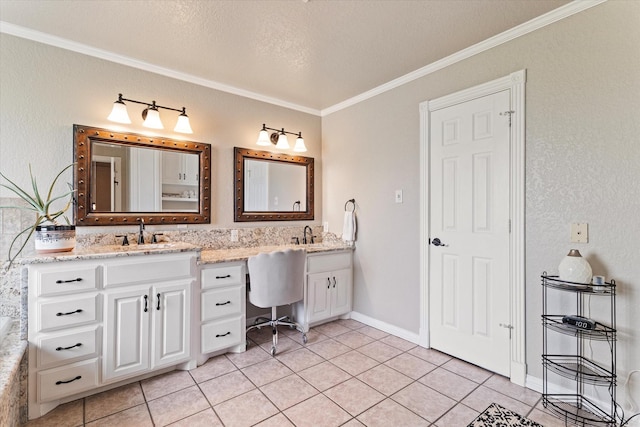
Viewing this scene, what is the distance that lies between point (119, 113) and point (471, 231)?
289 centimetres

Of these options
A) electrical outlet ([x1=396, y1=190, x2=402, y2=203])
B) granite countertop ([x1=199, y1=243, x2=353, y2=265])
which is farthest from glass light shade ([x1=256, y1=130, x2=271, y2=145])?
electrical outlet ([x1=396, y1=190, x2=402, y2=203])

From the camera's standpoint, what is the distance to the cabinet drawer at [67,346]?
1813 mm

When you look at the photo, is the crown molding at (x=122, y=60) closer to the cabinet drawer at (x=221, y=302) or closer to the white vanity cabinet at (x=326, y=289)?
the white vanity cabinet at (x=326, y=289)

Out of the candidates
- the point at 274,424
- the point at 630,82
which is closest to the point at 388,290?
the point at 274,424

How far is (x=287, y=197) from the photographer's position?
11.8 ft

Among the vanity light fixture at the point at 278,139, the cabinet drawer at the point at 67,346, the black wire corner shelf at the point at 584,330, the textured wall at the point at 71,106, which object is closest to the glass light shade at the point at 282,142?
the vanity light fixture at the point at 278,139

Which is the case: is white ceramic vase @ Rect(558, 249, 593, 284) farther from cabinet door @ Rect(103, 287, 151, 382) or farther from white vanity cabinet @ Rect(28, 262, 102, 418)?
white vanity cabinet @ Rect(28, 262, 102, 418)

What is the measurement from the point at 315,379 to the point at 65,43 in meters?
3.09

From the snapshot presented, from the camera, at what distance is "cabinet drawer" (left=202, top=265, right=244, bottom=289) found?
8.00ft

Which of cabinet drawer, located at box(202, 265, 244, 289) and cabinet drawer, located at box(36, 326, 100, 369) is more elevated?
cabinet drawer, located at box(202, 265, 244, 289)

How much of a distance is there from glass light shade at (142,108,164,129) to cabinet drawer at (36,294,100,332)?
1.38 metres

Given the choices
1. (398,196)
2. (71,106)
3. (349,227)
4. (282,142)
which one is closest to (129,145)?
(71,106)

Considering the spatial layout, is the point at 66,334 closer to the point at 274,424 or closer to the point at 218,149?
the point at 274,424

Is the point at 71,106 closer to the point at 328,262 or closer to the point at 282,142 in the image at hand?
the point at 282,142
